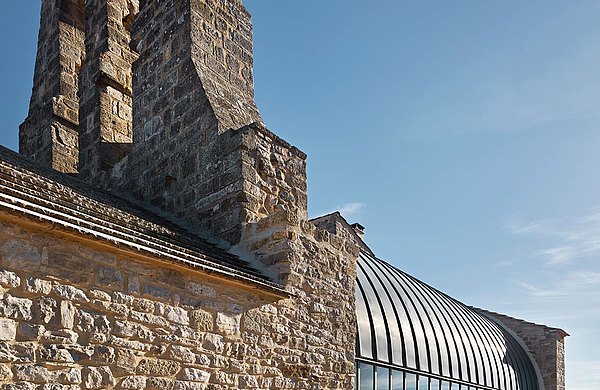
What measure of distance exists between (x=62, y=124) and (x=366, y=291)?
558 cm

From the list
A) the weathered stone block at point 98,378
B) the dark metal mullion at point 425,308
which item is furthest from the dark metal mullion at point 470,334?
the weathered stone block at point 98,378

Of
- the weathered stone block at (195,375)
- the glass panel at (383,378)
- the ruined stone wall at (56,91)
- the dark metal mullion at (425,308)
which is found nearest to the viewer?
the weathered stone block at (195,375)

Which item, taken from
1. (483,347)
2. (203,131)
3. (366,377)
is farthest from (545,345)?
(203,131)

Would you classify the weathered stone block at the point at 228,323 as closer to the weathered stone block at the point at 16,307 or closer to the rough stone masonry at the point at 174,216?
the rough stone masonry at the point at 174,216

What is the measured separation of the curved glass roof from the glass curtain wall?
0.10 metres

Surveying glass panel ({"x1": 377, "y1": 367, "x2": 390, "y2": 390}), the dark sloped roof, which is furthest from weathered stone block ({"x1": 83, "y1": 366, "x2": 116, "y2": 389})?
glass panel ({"x1": 377, "y1": 367, "x2": 390, "y2": 390})

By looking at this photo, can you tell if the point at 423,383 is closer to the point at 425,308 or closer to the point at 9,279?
the point at 425,308

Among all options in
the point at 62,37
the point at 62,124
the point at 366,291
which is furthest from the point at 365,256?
the point at 62,37

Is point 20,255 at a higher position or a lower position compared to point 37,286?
higher

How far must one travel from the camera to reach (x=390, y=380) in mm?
8281

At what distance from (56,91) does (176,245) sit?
6.05 m

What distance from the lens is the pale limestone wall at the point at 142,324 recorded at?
3580 mm

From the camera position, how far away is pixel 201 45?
24.3 feet

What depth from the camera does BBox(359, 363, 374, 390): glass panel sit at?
752 centimetres
